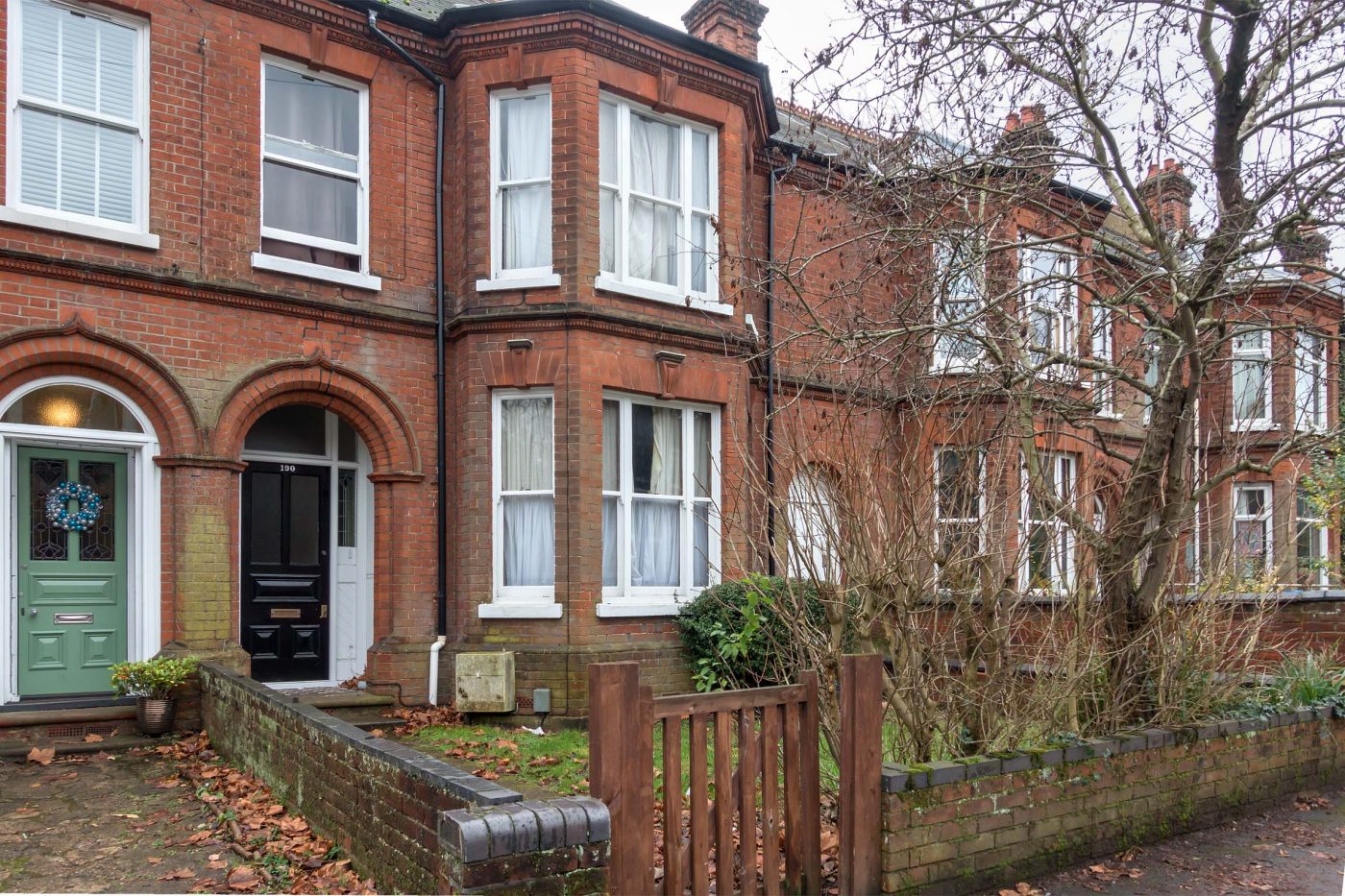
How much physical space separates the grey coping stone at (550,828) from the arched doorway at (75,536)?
7.11 metres

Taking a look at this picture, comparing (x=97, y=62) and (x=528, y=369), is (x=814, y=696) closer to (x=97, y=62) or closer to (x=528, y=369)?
(x=528, y=369)

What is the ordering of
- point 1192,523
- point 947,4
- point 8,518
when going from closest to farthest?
point 947,4 → point 1192,523 → point 8,518

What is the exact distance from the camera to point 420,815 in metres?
4.67

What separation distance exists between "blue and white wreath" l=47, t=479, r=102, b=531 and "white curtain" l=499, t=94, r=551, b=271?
4.79 m

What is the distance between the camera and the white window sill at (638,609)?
437 inches

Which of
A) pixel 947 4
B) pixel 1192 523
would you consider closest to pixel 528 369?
pixel 947 4

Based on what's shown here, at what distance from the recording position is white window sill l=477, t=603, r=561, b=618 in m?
10.9

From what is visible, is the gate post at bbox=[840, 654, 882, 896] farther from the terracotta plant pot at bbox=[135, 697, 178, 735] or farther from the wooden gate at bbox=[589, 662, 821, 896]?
the terracotta plant pot at bbox=[135, 697, 178, 735]

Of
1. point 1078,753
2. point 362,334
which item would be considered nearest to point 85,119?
point 362,334

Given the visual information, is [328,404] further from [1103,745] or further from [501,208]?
[1103,745]

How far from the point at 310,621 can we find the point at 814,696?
780cm

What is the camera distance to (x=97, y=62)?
9.77 metres

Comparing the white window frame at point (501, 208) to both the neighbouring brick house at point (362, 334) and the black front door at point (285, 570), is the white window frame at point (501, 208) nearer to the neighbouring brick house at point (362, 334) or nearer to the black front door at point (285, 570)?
the neighbouring brick house at point (362, 334)

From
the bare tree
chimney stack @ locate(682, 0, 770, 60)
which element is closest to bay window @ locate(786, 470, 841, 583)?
the bare tree
